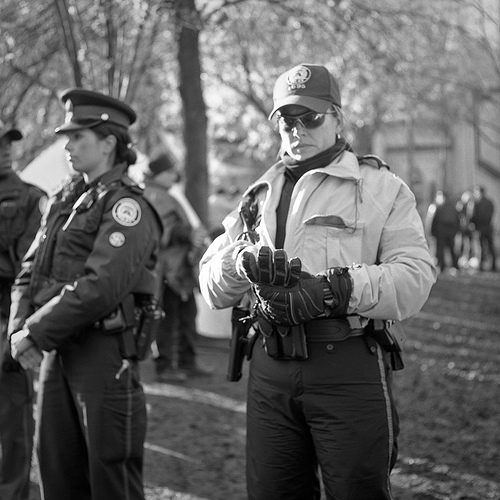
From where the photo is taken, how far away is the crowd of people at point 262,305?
9.20 feet

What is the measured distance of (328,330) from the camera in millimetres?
2844

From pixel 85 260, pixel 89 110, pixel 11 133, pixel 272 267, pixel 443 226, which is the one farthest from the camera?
pixel 443 226

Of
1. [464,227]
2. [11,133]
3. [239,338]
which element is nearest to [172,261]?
[11,133]

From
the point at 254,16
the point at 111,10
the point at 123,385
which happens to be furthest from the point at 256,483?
the point at 254,16

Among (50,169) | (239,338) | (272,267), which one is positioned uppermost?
(50,169)

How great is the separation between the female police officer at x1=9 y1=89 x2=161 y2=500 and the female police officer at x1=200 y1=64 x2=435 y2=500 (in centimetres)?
51

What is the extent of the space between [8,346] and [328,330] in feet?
5.79

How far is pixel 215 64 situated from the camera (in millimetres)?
12281

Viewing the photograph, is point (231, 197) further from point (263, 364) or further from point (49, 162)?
point (263, 364)

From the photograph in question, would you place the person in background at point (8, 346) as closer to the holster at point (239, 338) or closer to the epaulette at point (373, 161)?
the holster at point (239, 338)

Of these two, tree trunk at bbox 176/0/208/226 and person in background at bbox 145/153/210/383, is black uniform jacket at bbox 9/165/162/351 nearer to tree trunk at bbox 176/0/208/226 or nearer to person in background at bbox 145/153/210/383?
person in background at bbox 145/153/210/383

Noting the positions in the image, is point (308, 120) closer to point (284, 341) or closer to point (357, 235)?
point (357, 235)

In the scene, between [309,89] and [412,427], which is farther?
[412,427]

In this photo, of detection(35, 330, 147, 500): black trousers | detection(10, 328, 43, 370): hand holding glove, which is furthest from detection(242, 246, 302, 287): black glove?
detection(10, 328, 43, 370): hand holding glove
